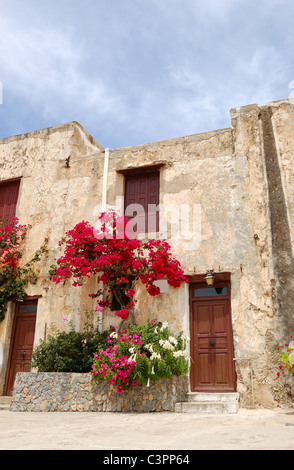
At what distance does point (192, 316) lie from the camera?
8531 millimetres

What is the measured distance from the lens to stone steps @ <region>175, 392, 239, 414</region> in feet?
22.2

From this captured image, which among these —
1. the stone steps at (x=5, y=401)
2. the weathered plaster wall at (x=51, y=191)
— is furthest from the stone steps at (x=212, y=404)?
the stone steps at (x=5, y=401)

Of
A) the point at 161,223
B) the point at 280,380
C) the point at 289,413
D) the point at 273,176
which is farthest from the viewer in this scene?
the point at 161,223

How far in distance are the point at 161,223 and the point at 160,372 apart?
339cm

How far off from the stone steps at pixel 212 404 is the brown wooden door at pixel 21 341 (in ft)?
13.9

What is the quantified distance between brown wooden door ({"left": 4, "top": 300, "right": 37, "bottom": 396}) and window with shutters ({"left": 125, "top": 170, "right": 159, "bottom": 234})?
10.3ft

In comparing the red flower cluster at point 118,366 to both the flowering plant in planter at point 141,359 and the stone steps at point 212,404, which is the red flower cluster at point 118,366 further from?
the stone steps at point 212,404

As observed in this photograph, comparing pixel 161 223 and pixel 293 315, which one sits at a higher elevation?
pixel 161 223

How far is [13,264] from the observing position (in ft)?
33.4

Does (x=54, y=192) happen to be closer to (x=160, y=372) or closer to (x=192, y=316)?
(x=192, y=316)

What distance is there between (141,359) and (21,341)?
4.15m

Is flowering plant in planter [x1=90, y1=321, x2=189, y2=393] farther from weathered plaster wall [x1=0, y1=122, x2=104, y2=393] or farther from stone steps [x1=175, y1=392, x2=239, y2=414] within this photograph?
weathered plaster wall [x1=0, y1=122, x2=104, y2=393]

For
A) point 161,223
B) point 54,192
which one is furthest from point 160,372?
point 54,192

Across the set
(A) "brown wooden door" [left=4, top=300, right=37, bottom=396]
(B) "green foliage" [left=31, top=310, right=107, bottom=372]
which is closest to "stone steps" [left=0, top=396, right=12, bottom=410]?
(A) "brown wooden door" [left=4, top=300, right=37, bottom=396]
